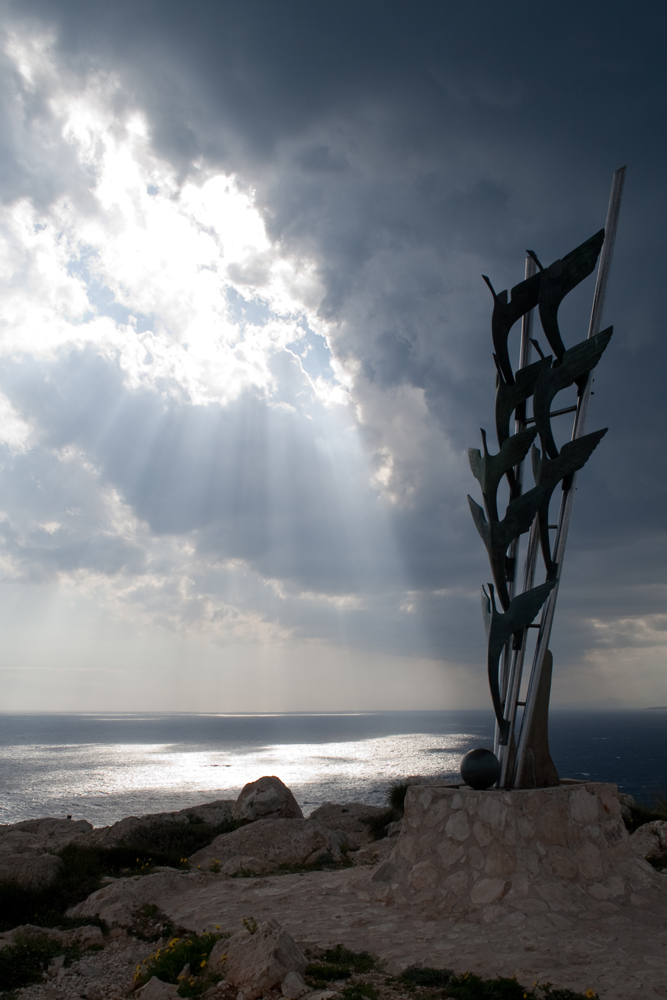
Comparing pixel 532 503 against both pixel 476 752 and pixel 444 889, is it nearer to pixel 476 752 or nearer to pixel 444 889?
pixel 476 752

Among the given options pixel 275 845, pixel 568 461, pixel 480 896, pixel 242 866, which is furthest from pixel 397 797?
pixel 568 461

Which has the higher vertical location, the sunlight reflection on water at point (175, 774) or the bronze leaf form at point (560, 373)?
the bronze leaf form at point (560, 373)

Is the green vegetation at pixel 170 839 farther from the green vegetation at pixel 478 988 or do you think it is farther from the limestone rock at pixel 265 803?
the green vegetation at pixel 478 988

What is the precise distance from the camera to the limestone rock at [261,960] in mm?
5070

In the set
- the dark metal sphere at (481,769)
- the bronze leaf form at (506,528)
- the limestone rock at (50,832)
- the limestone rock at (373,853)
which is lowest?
the limestone rock at (50,832)

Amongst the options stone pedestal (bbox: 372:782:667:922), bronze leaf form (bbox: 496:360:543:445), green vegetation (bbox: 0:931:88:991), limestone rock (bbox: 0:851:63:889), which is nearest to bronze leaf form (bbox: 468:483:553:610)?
bronze leaf form (bbox: 496:360:543:445)

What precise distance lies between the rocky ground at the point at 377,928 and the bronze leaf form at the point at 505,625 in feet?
7.56

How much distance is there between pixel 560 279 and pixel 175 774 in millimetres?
79965

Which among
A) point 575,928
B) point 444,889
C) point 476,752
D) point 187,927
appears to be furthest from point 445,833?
point 187,927

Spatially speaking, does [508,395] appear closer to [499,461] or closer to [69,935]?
[499,461]

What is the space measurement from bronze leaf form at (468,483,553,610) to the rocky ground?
3.97 m

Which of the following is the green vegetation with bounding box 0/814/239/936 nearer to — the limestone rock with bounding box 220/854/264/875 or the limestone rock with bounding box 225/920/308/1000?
the limestone rock with bounding box 220/854/264/875

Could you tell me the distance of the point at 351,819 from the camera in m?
15.9

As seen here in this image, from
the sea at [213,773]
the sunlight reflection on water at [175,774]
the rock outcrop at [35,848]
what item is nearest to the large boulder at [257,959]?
the rock outcrop at [35,848]
